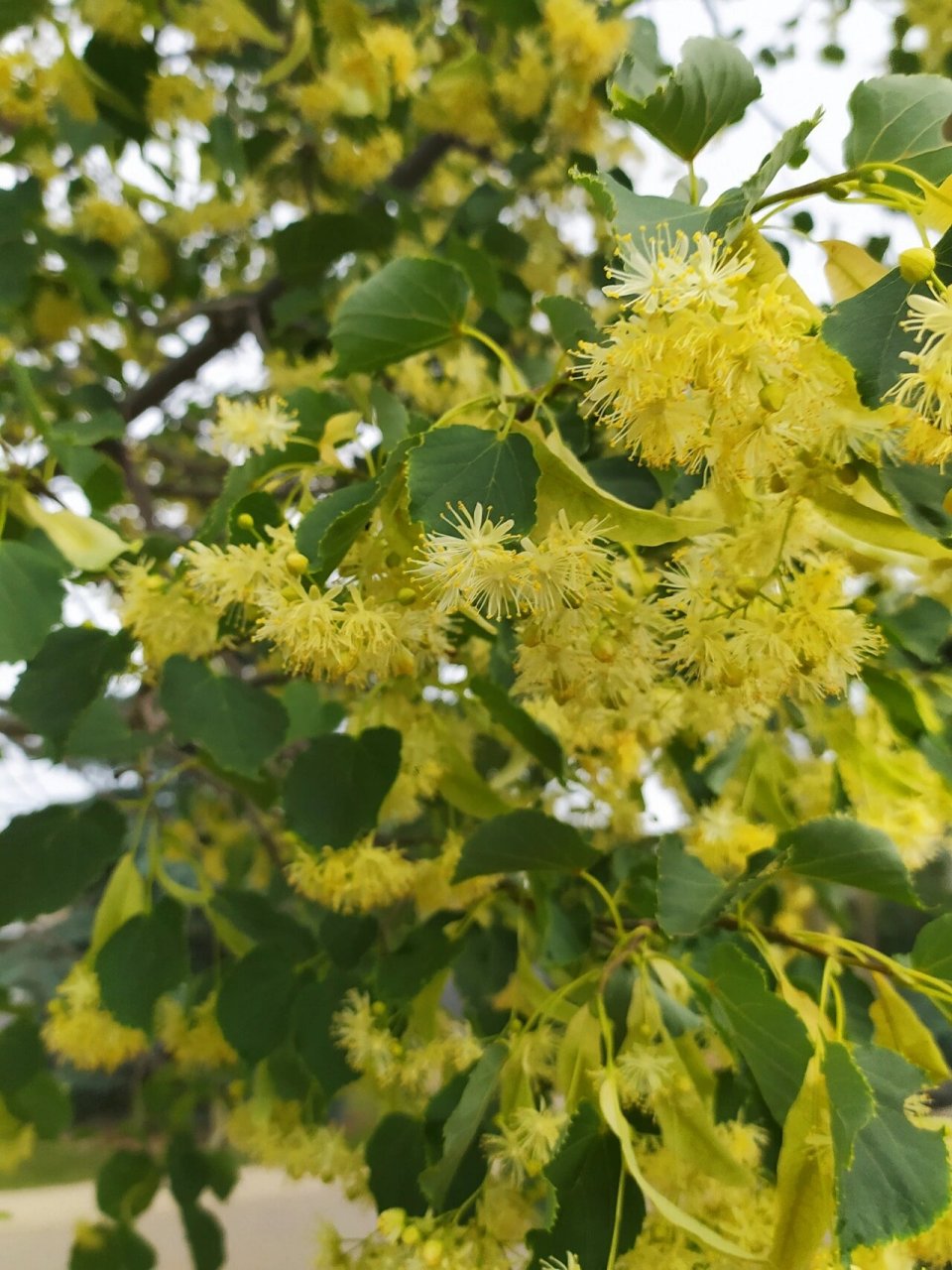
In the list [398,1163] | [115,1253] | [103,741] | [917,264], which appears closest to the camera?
[917,264]

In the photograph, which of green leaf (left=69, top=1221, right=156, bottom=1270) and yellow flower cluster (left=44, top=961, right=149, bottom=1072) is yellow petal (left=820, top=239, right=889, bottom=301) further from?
green leaf (left=69, top=1221, right=156, bottom=1270)

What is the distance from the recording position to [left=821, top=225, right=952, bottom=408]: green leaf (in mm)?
321

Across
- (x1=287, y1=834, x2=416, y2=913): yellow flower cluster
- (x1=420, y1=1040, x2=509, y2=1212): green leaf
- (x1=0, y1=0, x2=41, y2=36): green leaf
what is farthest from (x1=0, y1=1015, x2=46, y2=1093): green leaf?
(x1=0, y1=0, x2=41, y2=36): green leaf

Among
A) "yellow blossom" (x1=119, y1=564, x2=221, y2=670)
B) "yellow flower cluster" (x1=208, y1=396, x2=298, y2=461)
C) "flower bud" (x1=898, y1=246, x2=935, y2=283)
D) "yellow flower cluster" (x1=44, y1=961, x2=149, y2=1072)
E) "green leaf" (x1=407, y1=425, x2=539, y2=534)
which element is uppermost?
"flower bud" (x1=898, y1=246, x2=935, y2=283)

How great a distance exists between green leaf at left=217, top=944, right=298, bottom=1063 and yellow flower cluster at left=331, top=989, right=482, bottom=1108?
0.05m

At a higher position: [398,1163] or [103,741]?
[103,741]

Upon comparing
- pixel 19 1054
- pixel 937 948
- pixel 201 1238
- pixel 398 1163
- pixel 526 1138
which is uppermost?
pixel 937 948

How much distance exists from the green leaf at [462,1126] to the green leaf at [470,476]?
0.32 m

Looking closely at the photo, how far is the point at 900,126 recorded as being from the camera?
14.3 inches

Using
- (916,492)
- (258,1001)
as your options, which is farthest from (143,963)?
(916,492)

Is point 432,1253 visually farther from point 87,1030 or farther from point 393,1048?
point 87,1030

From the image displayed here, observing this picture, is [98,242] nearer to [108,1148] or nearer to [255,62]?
[255,62]

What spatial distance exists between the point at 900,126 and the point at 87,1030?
2.83ft

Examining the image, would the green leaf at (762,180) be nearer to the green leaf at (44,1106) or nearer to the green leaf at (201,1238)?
the green leaf at (44,1106)
